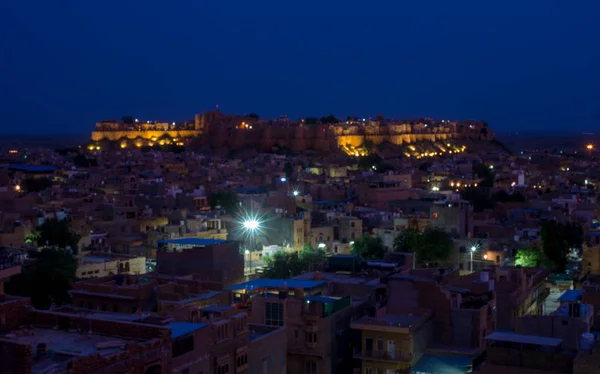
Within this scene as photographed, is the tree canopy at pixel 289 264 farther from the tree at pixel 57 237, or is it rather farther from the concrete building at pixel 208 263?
the tree at pixel 57 237

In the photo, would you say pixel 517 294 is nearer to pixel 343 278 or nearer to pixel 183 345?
pixel 343 278

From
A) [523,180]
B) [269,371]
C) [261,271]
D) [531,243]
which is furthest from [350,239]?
[523,180]

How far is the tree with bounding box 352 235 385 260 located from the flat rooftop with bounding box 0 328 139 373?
1906cm

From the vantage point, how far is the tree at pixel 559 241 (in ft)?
89.1

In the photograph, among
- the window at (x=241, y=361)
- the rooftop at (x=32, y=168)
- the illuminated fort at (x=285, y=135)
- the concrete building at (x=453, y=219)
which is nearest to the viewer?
the window at (x=241, y=361)

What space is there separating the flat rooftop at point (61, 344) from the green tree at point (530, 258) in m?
19.6

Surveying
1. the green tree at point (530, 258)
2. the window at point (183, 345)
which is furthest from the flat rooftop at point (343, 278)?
the green tree at point (530, 258)

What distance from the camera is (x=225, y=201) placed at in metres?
40.9

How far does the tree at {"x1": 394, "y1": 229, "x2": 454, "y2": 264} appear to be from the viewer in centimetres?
2850

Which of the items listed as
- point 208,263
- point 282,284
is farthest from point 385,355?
point 208,263

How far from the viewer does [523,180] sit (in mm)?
60875

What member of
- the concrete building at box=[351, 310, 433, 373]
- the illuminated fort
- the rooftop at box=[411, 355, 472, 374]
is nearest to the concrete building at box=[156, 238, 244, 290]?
the concrete building at box=[351, 310, 433, 373]

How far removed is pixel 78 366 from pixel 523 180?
55522mm

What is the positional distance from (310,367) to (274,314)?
1.17m
